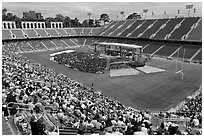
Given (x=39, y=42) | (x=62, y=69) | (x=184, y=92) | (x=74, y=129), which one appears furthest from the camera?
(x=39, y=42)

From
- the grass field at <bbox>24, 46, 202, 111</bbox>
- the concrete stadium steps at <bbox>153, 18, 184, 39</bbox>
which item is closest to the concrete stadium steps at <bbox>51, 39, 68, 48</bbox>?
the concrete stadium steps at <bbox>153, 18, 184, 39</bbox>

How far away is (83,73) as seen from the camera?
29797 mm

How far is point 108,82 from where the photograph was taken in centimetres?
2523

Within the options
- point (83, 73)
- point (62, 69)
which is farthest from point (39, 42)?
point (83, 73)

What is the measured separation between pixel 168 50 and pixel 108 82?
2520 centimetres

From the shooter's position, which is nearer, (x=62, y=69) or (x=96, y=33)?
(x=62, y=69)

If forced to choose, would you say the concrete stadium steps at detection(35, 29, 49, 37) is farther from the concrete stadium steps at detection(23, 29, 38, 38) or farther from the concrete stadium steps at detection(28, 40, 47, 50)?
the concrete stadium steps at detection(28, 40, 47, 50)

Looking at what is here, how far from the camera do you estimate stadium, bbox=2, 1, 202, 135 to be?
944 centimetres

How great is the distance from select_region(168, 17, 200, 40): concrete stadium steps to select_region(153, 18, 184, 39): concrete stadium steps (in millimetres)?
1845

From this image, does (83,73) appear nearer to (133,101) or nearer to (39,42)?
(133,101)

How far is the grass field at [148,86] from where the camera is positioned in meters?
18.9

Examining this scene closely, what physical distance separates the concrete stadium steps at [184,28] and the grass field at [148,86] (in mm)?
17610

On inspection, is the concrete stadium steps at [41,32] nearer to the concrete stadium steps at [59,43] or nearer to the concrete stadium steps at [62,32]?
the concrete stadium steps at [59,43]

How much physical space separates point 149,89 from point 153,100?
322 cm
